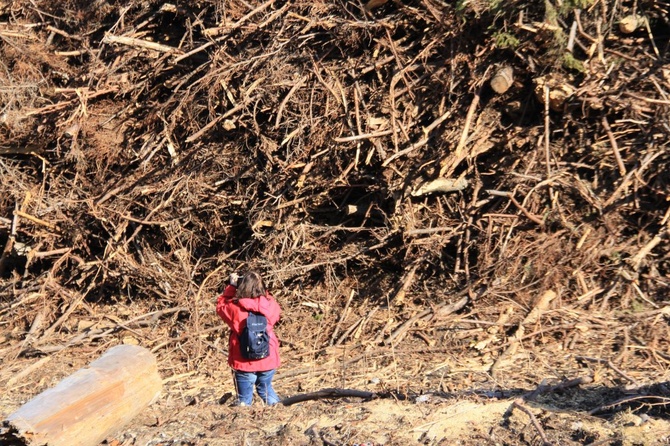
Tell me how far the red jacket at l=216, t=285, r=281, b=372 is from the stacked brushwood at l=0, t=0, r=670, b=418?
5.14ft

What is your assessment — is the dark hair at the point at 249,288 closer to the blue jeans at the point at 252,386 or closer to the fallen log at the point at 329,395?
the blue jeans at the point at 252,386

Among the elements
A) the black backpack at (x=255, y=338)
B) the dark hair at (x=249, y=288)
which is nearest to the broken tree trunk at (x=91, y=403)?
the black backpack at (x=255, y=338)

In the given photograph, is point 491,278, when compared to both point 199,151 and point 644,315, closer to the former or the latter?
point 644,315

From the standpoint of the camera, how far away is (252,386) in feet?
18.4

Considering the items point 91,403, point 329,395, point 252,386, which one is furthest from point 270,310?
point 91,403

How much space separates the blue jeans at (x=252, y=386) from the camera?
5.55 m

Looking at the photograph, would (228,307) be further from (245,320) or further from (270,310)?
(270,310)

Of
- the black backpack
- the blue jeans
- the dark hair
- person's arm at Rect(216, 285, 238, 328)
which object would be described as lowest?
the blue jeans

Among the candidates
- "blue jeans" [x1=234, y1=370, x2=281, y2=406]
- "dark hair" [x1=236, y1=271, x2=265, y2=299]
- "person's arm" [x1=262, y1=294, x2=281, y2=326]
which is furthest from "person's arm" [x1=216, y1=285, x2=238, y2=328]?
"blue jeans" [x1=234, y1=370, x2=281, y2=406]

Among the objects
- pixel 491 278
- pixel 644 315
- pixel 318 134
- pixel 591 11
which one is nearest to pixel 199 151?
pixel 318 134

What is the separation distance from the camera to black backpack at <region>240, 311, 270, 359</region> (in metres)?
5.35

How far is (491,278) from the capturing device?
6.93 m

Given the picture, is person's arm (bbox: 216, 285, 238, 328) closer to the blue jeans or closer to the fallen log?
the blue jeans

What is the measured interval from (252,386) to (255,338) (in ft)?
1.52
